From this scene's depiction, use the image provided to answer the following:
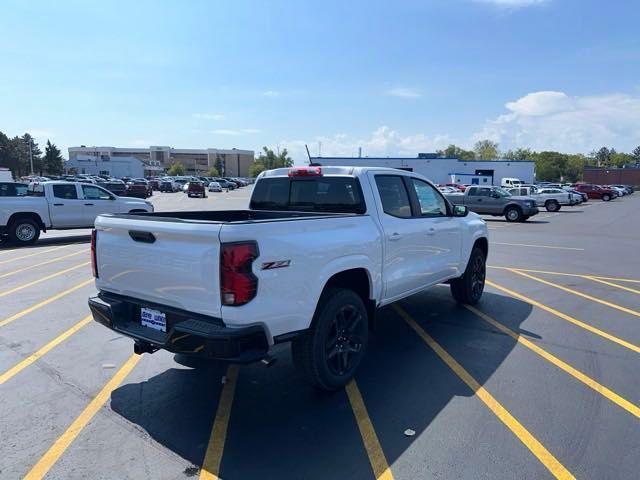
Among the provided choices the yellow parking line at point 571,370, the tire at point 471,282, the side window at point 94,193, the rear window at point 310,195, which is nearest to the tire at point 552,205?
the tire at point 471,282

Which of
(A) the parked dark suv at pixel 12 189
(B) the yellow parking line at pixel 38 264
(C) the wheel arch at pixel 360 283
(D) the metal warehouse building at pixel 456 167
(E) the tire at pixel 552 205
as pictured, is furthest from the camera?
(D) the metal warehouse building at pixel 456 167

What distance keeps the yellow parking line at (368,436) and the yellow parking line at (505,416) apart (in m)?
1.03

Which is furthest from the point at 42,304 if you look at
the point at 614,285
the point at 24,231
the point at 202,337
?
the point at 614,285

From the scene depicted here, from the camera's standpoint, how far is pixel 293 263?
11.2 feet

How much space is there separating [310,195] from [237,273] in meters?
2.17

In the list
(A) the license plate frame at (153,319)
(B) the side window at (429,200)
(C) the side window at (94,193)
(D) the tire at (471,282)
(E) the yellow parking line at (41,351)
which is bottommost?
(E) the yellow parking line at (41,351)

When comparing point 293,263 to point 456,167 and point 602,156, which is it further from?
point 602,156

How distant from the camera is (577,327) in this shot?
583 cm

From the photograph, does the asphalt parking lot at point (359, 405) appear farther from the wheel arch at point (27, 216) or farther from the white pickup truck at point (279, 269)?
the wheel arch at point (27, 216)

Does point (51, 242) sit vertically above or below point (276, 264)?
below

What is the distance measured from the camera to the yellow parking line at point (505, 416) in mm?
2988

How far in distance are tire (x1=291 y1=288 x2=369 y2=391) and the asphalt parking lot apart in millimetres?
193

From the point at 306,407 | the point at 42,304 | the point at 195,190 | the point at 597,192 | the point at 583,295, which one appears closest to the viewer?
the point at 306,407

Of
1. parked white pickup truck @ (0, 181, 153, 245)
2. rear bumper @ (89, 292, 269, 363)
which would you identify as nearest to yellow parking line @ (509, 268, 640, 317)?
rear bumper @ (89, 292, 269, 363)
